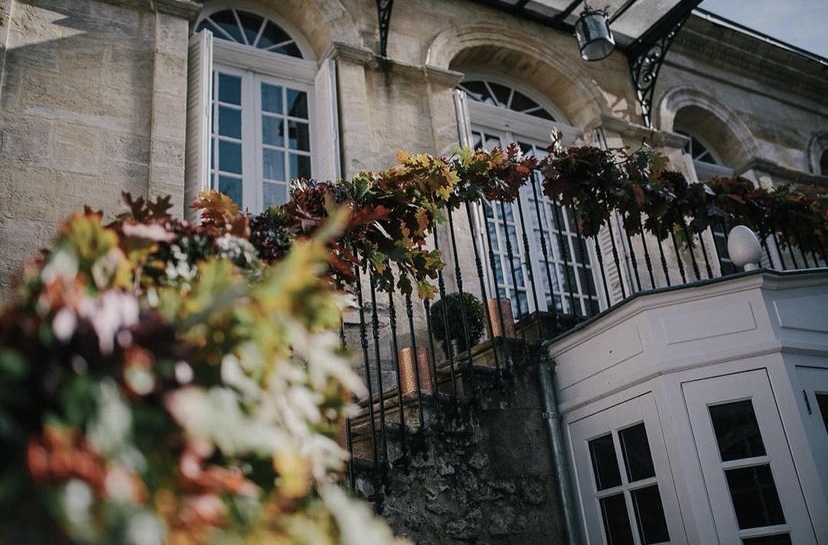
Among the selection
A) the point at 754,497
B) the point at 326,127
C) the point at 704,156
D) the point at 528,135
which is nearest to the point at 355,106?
the point at 326,127

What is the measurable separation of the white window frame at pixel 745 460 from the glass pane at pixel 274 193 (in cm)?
369

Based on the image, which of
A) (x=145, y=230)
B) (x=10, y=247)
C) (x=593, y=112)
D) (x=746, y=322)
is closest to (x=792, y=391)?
(x=746, y=322)

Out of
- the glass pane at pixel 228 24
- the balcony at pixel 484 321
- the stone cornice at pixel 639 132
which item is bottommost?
the balcony at pixel 484 321

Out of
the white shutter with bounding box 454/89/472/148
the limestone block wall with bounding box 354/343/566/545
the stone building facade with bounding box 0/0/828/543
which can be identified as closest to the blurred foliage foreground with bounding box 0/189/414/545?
the limestone block wall with bounding box 354/343/566/545

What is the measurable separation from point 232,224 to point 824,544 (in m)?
2.47

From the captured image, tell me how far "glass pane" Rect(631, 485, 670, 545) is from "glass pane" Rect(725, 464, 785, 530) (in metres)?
0.31

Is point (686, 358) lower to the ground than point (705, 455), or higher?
higher

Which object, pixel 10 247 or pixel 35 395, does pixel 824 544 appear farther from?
pixel 10 247

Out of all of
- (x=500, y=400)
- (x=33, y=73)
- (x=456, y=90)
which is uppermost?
(x=456, y=90)

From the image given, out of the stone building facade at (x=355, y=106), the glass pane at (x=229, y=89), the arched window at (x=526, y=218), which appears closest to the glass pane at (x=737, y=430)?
the stone building facade at (x=355, y=106)

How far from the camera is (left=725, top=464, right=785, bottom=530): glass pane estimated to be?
Result: 271 cm

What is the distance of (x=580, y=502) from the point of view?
3.36 metres

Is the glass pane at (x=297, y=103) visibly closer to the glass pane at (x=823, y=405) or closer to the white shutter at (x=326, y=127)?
the white shutter at (x=326, y=127)

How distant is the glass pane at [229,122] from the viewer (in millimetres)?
5680
